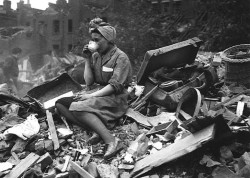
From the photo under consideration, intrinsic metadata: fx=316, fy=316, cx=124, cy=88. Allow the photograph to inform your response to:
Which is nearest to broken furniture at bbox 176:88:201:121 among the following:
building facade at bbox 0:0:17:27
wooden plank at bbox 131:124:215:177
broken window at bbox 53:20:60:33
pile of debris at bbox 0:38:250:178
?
pile of debris at bbox 0:38:250:178

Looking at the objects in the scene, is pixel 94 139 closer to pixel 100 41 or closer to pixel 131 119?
pixel 131 119

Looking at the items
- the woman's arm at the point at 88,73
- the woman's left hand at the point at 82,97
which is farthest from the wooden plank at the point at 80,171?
the woman's arm at the point at 88,73

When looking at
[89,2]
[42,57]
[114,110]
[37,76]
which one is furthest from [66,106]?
[42,57]

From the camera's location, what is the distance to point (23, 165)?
3.88 meters

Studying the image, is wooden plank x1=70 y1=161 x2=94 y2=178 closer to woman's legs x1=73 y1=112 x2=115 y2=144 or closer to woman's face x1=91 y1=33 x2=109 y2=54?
woman's legs x1=73 y1=112 x2=115 y2=144

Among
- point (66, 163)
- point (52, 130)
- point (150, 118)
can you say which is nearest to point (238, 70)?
point (150, 118)

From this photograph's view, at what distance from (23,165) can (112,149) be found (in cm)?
111

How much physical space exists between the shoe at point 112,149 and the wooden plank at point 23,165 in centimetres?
86

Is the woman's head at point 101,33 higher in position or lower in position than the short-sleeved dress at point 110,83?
higher

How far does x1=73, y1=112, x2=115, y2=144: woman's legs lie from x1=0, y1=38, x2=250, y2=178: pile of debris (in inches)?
7.5

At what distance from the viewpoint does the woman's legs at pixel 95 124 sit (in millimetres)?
4238

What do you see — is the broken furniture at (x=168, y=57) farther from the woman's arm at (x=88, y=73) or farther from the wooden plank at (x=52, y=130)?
the wooden plank at (x=52, y=130)

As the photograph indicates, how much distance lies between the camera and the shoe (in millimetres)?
3980

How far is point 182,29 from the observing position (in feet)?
50.1
